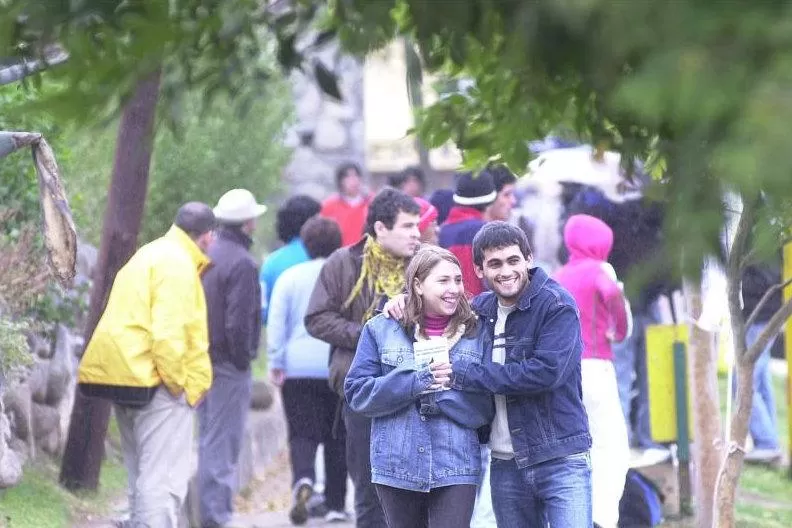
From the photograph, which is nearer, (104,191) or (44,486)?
(44,486)

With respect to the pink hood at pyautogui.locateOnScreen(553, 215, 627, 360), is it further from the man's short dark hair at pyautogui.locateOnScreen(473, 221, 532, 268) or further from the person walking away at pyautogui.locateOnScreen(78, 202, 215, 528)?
the man's short dark hair at pyautogui.locateOnScreen(473, 221, 532, 268)

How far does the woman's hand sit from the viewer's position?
6.15 meters

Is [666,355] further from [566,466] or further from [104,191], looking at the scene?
[104,191]

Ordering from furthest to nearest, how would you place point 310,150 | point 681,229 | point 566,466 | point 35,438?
point 310,150, point 35,438, point 566,466, point 681,229

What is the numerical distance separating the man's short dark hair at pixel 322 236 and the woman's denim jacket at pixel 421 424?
12.5 ft

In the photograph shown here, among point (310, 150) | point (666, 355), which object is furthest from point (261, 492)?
point (310, 150)

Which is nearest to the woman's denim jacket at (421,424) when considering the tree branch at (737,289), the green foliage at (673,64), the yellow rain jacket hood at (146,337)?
the tree branch at (737,289)

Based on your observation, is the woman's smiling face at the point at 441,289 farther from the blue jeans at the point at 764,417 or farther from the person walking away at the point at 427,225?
the blue jeans at the point at 764,417

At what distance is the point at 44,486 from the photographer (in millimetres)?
9688

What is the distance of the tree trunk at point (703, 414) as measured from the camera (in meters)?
9.00

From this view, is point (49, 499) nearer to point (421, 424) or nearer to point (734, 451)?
point (421, 424)

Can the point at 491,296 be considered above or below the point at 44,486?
above

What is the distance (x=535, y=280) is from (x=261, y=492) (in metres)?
5.99

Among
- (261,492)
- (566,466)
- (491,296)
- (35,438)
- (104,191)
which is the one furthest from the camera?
(104,191)
